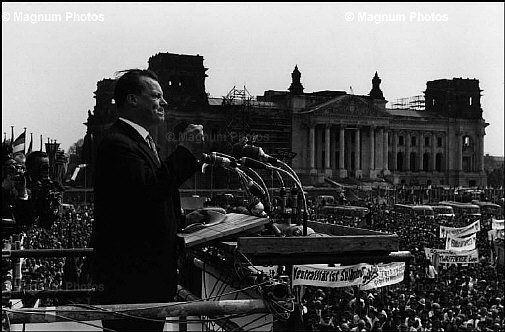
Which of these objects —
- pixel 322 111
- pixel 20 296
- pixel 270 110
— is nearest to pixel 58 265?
pixel 20 296

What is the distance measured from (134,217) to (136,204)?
0.07 metres

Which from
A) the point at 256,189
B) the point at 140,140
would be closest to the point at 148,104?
the point at 140,140

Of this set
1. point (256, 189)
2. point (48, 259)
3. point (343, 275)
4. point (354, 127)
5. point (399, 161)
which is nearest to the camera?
point (256, 189)

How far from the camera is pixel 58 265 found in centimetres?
1380

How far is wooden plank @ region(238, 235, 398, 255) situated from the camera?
3582mm

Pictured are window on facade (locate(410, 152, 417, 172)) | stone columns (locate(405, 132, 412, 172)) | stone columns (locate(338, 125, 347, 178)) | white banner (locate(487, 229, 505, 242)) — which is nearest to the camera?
white banner (locate(487, 229, 505, 242))

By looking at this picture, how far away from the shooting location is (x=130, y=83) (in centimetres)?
344

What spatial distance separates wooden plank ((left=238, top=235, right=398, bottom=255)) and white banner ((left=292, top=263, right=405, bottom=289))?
1.76 meters

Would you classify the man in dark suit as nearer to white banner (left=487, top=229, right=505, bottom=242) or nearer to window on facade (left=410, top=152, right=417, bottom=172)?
white banner (left=487, top=229, right=505, bottom=242)

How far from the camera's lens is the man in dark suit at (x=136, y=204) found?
3.26 metres

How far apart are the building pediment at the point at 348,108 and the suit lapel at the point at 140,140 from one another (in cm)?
6588

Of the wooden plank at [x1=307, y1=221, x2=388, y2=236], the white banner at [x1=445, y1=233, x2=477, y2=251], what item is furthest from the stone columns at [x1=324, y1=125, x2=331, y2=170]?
the wooden plank at [x1=307, y1=221, x2=388, y2=236]

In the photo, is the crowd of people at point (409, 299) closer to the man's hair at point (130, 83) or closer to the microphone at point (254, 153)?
the microphone at point (254, 153)

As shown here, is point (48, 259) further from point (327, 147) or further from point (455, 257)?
point (327, 147)
